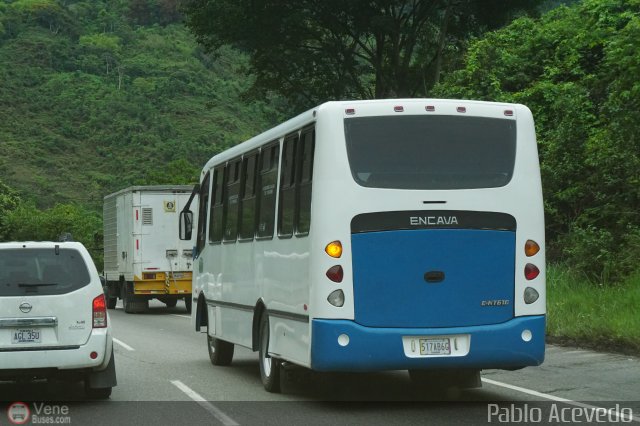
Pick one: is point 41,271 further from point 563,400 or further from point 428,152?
point 563,400

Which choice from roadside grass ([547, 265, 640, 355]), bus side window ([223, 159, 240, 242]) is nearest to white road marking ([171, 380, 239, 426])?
bus side window ([223, 159, 240, 242])

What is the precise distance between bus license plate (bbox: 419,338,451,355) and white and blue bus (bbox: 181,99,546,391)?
1 centimetres

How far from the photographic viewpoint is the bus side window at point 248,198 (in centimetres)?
1442

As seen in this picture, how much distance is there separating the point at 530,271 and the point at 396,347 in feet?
5.09

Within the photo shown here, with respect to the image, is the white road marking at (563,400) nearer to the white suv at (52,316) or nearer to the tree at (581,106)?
the white suv at (52,316)

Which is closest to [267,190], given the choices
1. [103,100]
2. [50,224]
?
[50,224]

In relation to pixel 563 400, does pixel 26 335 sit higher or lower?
higher

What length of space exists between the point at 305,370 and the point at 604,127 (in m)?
14.2

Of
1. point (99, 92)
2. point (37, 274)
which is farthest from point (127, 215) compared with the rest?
point (99, 92)

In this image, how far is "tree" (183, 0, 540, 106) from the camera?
3575 centimetres

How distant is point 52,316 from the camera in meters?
12.2

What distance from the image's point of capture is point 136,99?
136 m

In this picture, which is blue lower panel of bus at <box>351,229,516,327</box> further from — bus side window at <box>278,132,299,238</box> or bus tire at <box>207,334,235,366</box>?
bus tire at <box>207,334,235,366</box>

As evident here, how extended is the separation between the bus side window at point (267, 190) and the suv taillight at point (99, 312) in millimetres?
2048
